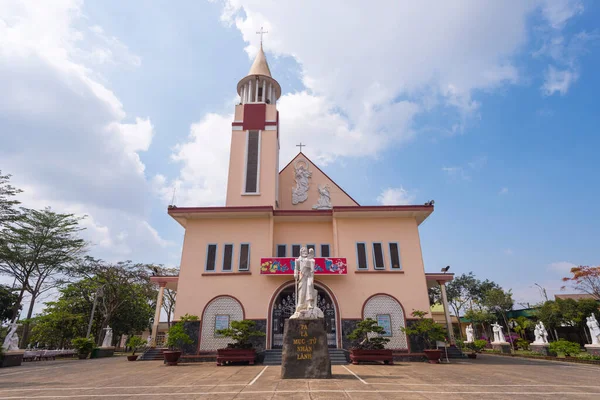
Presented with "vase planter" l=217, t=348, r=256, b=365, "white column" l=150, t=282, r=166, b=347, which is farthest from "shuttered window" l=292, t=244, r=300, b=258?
"white column" l=150, t=282, r=166, b=347

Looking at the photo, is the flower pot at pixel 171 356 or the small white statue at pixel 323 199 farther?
the small white statue at pixel 323 199

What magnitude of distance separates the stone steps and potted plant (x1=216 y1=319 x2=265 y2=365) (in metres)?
0.70

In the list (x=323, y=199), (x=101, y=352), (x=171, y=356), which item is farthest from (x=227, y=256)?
(x=101, y=352)

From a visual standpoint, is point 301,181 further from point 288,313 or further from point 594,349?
point 594,349

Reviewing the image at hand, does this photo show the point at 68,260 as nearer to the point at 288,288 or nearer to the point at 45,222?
the point at 45,222

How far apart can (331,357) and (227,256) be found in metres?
6.77

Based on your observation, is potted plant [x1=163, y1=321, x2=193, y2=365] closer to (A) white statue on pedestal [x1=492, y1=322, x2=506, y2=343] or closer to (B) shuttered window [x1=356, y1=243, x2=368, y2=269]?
(B) shuttered window [x1=356, y1=243, x2=368, y2=269]

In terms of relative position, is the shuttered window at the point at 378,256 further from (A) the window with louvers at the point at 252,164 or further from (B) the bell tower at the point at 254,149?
(A) the window with louvers at the point at 252,164

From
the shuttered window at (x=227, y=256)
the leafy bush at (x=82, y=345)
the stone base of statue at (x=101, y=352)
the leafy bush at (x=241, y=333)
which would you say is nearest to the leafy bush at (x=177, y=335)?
the leafy bush at (x=241, y=333)

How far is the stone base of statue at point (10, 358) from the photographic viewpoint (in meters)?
13.7

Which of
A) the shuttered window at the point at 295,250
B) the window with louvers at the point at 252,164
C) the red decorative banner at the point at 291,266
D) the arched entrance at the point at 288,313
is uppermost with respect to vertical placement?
the window with louvers at the point at 252,164

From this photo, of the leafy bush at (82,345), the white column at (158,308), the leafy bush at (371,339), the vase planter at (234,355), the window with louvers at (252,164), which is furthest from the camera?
the leafy bush at (82,345)

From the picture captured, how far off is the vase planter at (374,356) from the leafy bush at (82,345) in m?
17.0

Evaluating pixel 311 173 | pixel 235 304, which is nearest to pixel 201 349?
pixel 235 304
